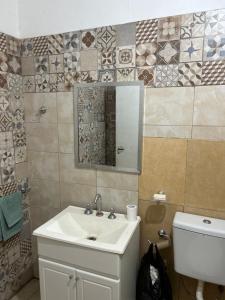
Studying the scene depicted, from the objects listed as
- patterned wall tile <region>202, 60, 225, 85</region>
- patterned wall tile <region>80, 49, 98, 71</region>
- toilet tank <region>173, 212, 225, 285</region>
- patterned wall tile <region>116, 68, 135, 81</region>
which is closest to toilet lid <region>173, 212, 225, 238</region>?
toilet tank <region>173, 212, 225, 285</region>

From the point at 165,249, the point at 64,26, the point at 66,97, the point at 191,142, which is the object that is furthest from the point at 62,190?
the point at 64,26

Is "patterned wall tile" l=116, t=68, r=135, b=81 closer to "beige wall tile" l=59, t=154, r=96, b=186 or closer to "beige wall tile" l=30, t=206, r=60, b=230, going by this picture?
"beige wall tile" l=59, t=154, r=96, b=186

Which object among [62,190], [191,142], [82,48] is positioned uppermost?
[82,48]

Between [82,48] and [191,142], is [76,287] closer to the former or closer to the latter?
[191,142]

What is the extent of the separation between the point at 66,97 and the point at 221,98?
1.06 metres

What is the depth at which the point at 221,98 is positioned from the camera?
4.50ft

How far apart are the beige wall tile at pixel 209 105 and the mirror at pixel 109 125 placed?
0.36 meters

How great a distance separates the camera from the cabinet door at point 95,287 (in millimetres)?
1348

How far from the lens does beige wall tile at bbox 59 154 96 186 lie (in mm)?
1782

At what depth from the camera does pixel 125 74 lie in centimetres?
156

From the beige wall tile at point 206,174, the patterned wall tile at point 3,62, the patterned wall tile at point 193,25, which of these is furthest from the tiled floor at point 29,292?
the patterned wall tile at point 193,25

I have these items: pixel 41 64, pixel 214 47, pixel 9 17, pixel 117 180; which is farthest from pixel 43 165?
pixel 214 47

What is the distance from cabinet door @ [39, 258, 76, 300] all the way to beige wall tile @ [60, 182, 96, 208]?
0.49 m

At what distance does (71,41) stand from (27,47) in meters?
0.39
